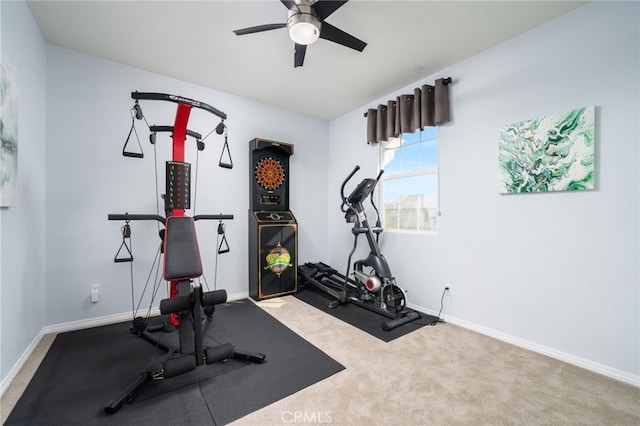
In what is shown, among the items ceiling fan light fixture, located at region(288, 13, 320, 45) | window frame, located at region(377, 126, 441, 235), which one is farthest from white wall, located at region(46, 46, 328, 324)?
window frame, located at region(377, 126, 441, 235)

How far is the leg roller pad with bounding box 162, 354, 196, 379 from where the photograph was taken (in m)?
1.59

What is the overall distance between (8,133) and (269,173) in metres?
2.60

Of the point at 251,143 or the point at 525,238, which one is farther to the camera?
the point at 251,143

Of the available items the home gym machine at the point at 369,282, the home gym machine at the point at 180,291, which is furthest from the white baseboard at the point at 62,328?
the home gym machine at the point at 369,282

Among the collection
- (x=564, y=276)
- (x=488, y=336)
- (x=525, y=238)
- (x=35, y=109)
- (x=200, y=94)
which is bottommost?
(x=488, y=336)

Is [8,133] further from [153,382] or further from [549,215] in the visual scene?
[549,215]

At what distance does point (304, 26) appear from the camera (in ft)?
6.06

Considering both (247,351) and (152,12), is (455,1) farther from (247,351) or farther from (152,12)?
(247,351)

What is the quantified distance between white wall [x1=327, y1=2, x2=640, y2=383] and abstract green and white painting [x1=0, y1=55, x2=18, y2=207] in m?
3.80

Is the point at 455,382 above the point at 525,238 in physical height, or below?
below

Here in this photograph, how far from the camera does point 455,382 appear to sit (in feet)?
6.11

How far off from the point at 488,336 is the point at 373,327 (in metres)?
1.13

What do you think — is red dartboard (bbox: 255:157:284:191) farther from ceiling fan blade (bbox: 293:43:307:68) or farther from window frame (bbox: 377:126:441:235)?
ceiling fan blade (bbox: 293:43:307:68)

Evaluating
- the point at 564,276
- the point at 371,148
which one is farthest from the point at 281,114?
the point at 564,276
